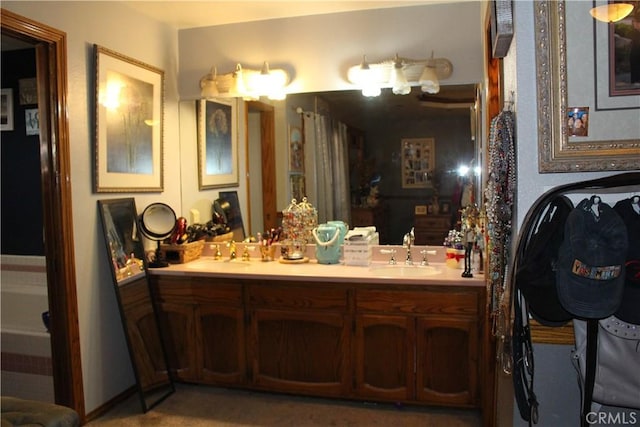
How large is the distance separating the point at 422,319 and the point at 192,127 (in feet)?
7.20

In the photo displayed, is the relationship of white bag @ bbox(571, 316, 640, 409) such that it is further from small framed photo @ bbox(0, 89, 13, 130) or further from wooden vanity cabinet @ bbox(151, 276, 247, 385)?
small framed photo @ bbox(0, 89, 13, 130)

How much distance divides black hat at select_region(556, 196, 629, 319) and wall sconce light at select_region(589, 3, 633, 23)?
2.30ft

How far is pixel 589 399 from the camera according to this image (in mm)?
1383

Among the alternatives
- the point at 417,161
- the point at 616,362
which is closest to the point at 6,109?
the point at 417,161

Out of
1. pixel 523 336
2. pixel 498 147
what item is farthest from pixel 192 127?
pixel 523 336

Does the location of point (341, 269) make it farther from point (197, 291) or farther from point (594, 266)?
point (594, 266)

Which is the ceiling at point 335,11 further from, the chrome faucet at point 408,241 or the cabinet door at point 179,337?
the cabinet door at point 179,337

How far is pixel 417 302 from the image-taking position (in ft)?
9.33

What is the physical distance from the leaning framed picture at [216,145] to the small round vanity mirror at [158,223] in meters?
0.40

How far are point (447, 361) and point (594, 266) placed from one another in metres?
1.74

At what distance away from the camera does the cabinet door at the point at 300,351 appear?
9.85 feet

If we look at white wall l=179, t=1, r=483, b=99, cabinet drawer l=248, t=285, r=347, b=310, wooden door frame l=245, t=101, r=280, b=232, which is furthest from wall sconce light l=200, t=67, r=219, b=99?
cabinet drawer l=248, t=285, r=347, b=310

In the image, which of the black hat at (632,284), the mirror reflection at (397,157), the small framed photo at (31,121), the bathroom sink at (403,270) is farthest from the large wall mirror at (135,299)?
the black hat at (632,284)

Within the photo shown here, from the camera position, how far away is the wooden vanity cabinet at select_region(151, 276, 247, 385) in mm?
3154
